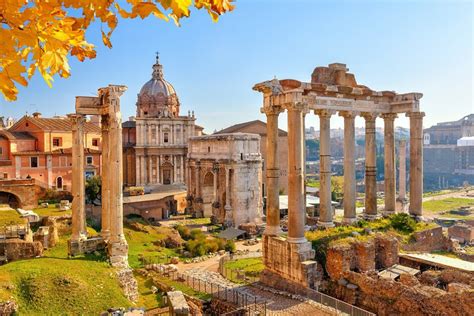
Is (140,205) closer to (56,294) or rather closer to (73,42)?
(56,294)

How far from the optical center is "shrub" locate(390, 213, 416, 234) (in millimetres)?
19530

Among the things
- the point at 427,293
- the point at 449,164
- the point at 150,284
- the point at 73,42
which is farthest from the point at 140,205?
the point at 449,164

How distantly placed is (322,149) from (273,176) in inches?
129

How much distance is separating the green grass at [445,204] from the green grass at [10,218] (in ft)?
186

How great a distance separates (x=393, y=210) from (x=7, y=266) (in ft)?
56.5

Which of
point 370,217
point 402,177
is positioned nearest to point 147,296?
point 370,217

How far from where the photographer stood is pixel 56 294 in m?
13.8

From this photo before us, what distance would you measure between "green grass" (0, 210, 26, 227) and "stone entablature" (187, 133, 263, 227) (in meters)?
18.3

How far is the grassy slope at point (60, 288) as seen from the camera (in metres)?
13.4

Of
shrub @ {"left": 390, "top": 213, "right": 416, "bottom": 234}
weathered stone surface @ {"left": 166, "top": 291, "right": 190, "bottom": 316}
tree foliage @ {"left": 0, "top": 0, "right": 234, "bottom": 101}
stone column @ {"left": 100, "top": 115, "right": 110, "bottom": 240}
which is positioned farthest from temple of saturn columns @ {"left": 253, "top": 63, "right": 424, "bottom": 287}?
tree foliage @ {"left": 0, "top": 0, "right": 234, "bottom": 101}

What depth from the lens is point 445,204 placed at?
227 ft

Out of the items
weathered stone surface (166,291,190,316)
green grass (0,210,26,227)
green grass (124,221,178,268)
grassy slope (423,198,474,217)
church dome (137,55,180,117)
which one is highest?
church dome (137,55,180,117)

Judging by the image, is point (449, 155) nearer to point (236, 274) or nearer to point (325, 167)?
point (325, 167)

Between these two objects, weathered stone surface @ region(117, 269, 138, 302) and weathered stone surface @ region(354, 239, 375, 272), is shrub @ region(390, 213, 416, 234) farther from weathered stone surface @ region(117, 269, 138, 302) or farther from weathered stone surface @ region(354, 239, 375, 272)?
weathered stone surface @ region(117, 269, 138, 302)
